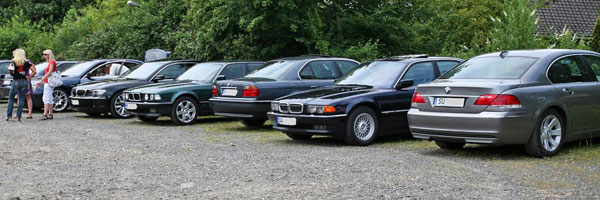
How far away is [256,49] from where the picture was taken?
20859 millimetres

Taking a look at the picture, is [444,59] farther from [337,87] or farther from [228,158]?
[228,158]

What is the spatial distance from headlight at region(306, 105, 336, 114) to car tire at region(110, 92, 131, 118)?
276 inches

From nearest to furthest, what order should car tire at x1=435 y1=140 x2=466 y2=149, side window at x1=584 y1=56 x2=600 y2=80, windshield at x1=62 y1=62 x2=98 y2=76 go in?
side window at x1=584 y1=56 x2=600 y2=80, car tire at x1=435 y1=140 x2=466 y2=149, windshield at x1=62 y1=62 x2=98 y2=76

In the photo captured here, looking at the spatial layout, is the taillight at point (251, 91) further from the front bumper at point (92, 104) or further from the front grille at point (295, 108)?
the front bumper at point (92, 104)

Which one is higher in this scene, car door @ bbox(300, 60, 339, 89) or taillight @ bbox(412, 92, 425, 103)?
car door @ bbox(300, 60, 339, 89)

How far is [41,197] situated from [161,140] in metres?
5.26

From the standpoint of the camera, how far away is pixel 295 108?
441 inches

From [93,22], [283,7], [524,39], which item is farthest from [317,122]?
[93,22]

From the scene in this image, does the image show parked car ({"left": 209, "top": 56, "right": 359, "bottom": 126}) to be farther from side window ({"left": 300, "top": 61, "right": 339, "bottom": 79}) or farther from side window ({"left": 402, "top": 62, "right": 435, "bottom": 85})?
side window ({"left": 402, "top": 62, "right": 435, "bottom": 85})

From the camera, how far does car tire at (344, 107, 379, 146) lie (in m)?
10.8

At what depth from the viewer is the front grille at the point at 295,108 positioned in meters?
11.1

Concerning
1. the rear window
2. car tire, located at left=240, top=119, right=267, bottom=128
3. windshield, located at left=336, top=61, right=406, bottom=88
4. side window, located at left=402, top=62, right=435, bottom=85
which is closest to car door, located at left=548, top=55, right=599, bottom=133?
the rear window

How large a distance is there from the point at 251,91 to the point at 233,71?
2.77 meters

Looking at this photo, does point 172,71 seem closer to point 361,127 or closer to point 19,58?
point 19,58
